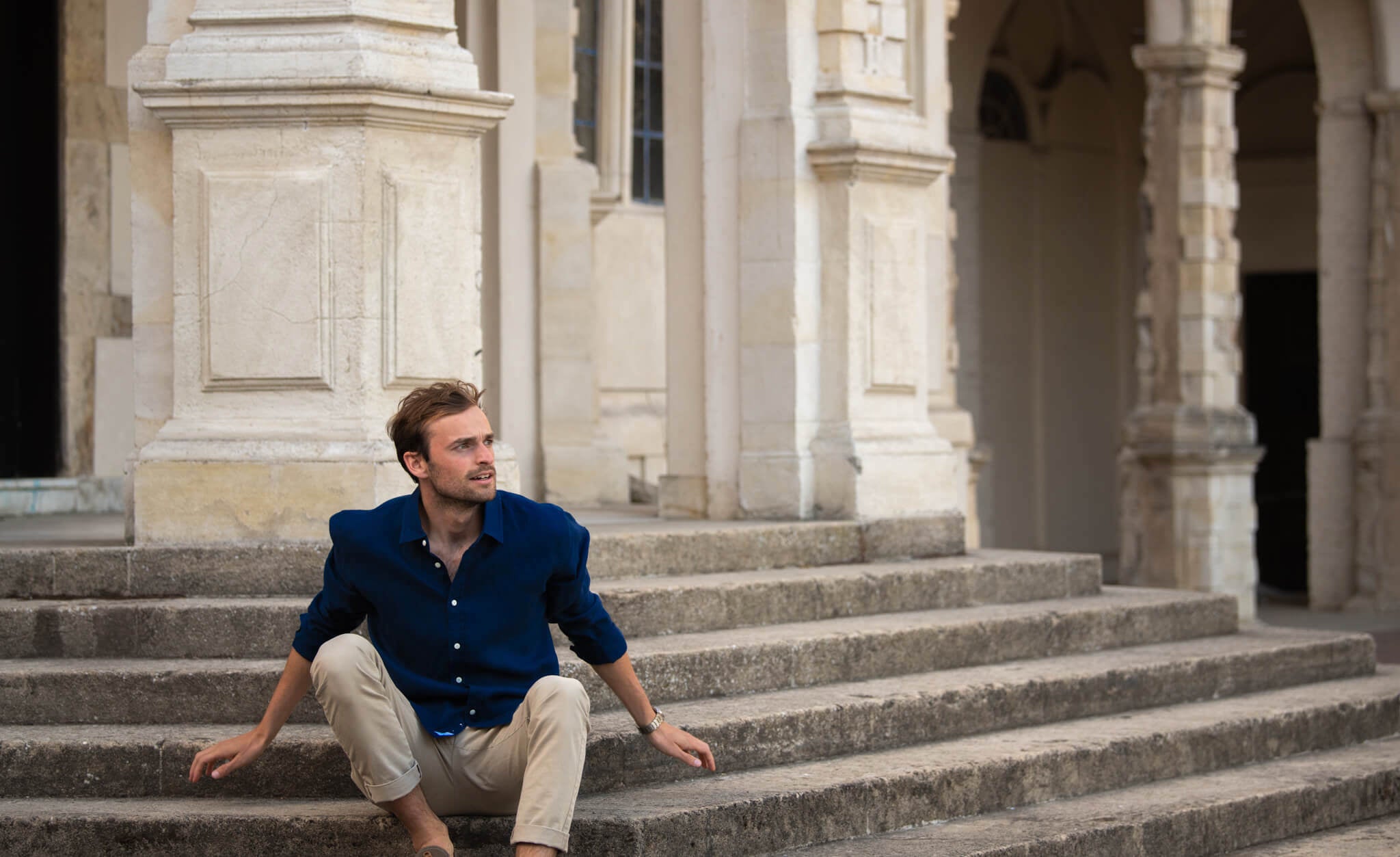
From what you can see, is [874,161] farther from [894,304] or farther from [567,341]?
[567,341]

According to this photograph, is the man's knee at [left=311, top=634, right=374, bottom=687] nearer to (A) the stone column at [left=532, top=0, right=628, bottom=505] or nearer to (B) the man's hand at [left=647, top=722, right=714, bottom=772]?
(B) the man's hand at [left=647, top=722, right=714, bottom=772]

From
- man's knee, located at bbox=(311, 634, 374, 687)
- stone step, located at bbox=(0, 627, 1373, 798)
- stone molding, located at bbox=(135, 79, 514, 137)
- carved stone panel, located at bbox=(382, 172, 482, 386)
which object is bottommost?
stone step, located at bbox=(0, 627, 1373, 798)

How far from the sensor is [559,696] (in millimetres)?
4328

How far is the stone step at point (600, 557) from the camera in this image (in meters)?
6.00

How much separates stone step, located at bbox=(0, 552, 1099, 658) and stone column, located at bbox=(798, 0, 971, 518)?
0.44 metres

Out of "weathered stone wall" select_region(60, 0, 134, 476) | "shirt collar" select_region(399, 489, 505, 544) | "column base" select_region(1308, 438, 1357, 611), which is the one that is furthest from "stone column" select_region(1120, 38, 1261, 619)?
"shirt collar" select_region(399, 489, 505, 544)

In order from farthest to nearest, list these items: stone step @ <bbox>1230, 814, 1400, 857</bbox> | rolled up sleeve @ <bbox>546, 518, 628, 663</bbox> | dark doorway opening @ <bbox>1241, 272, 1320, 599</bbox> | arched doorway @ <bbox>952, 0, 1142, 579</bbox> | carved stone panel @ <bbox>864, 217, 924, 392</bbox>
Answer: dark doorway opening @ <bbox>1241, 272, 1320, 599</bbox>
arched doorway @ <bbox>952, 0, 1142, 579</bbox>
carved stone panel @ <bbox>864, 217, 924, 392</bbox>
stone step @ <bbox>1230, 814, 1400, 857</bbox>
rolled up sleeve @ <bbox>546, 518, 628, 663</bbox>

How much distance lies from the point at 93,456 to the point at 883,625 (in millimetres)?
5152

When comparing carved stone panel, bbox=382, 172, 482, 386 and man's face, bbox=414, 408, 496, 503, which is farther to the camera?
carved stone panel, bbox=382, 172, 482, 386

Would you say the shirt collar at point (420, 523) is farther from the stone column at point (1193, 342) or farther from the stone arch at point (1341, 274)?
the stone arch at point (1341, 274)

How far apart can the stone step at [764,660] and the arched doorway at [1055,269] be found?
11397 mm

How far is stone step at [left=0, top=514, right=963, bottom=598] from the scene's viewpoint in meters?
6.00

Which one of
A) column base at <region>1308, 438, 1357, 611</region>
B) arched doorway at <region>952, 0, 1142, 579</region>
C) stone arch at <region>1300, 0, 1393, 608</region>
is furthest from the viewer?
arched doorway at <region>952, 0, 1142, 579</region>

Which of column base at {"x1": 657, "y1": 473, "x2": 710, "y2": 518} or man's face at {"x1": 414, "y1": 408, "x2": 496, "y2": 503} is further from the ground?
man's face at {"x1": 414, "y1": 408, "x2": 496, "y2": 503}
